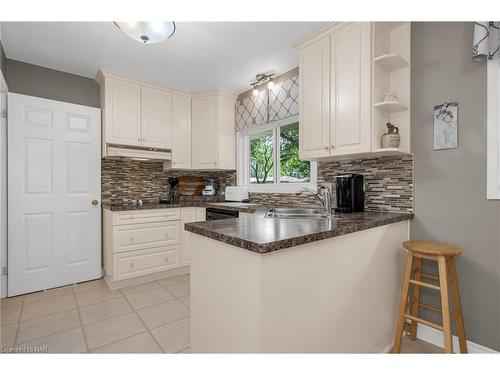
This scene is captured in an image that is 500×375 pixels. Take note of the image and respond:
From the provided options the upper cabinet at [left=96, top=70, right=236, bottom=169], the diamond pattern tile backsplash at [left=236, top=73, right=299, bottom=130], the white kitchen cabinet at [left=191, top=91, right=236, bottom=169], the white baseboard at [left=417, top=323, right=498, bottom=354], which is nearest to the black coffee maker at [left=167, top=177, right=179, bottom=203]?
the upper cabinet at [left=96, top=70, right=236, bottom=169]

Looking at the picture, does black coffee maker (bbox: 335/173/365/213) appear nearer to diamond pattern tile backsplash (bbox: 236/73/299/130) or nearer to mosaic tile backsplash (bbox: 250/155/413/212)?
mosaic tile backsplash (bbox: 250/155/413/212)

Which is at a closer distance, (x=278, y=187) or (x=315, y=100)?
(x=315, y=100)

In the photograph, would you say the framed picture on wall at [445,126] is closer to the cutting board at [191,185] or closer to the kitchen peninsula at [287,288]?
the kitchen peninsula at [287,288]

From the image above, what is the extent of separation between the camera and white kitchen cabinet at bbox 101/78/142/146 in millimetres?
2797

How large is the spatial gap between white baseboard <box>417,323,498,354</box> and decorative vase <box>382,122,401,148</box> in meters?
1.32

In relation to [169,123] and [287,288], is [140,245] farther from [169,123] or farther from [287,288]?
[287,288]

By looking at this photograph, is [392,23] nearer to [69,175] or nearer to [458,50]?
[458,50]

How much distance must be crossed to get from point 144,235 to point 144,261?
0.97 ft

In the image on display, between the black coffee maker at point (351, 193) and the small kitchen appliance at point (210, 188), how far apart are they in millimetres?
2149

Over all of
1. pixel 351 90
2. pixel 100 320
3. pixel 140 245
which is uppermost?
pixel 351 90

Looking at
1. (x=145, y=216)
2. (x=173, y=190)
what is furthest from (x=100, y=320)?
(x=173, y=190)

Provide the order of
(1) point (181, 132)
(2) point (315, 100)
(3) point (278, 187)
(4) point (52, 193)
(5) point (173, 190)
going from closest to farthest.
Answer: (2) point (315, 100) < (4) point (52, 193) < (3) point (278, 187) < (1) point (181, 132) < (5) point (173, 190)

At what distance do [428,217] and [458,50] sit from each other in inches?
44.5

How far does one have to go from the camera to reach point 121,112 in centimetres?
288
